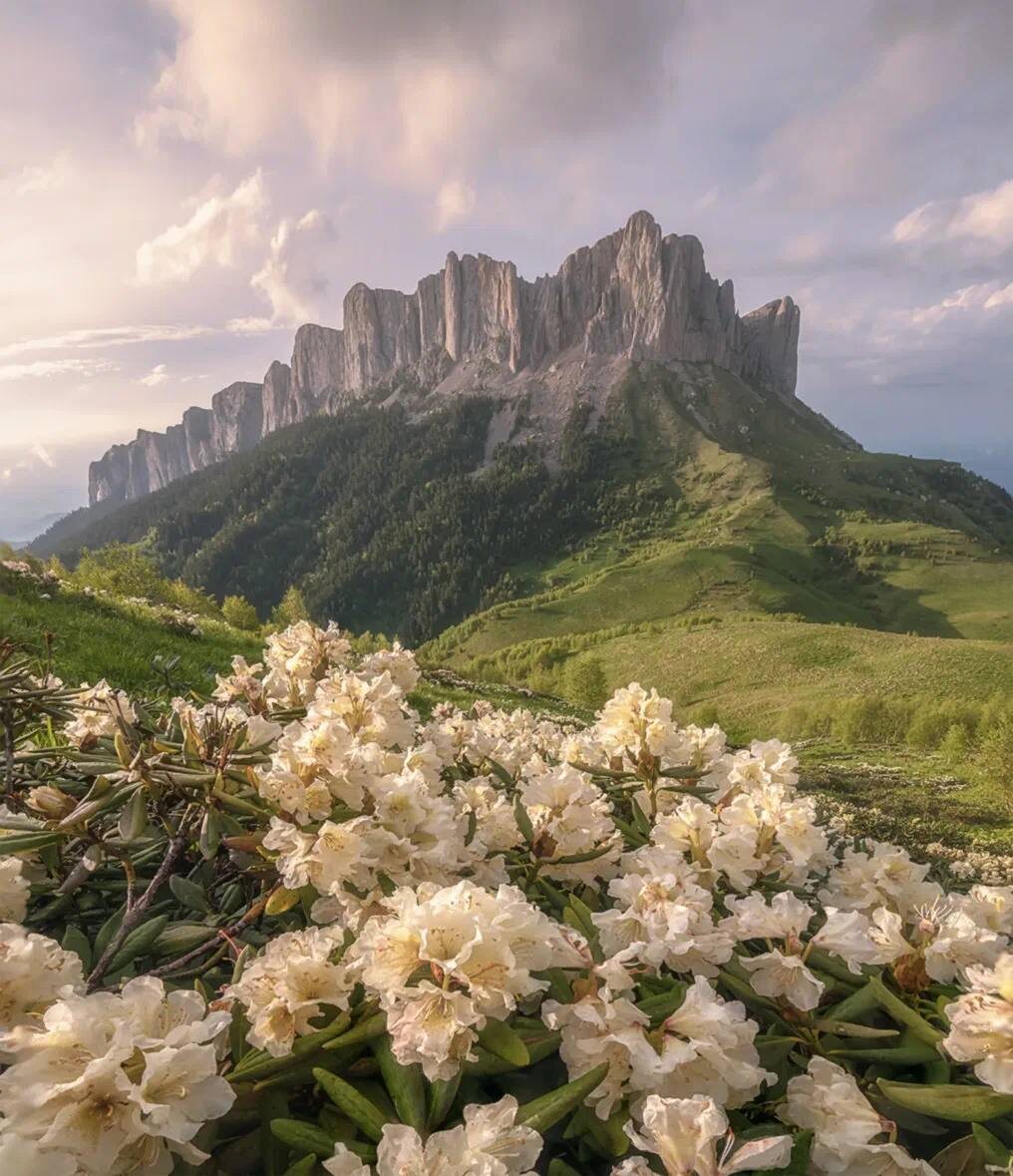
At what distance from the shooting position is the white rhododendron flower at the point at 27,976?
121 cm

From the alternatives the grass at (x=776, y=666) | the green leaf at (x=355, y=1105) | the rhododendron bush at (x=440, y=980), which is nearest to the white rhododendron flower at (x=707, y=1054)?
the rhododendron bush at (x=440, y=980)

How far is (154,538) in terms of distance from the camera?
168 m

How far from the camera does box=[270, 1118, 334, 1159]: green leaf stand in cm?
108

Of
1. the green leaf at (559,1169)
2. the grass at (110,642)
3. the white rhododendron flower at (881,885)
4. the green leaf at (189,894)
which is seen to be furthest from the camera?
the grass at (110,642)

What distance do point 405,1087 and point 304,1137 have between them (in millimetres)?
178

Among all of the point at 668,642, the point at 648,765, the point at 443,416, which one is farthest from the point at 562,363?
the point at 648,765

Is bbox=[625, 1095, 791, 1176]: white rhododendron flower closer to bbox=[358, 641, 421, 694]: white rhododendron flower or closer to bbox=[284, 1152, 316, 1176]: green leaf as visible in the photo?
bbox=[284, 1152, 316, 1176]: green leaf

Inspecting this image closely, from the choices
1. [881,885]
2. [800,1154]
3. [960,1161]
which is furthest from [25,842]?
[881,885]

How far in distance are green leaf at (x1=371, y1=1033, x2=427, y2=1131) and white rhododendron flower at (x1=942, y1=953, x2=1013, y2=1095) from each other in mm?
1040

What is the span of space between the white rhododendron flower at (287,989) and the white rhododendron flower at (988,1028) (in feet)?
4.04

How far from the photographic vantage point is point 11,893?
5.07ft

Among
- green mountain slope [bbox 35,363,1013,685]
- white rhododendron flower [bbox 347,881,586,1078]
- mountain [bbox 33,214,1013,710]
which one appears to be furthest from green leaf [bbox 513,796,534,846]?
green mountain slope [bbox 35,363,1013,685]

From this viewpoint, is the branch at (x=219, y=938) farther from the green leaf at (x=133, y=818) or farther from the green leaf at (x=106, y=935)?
the green leaf at (x=133, y=818)

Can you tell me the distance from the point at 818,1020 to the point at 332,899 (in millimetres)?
1179
